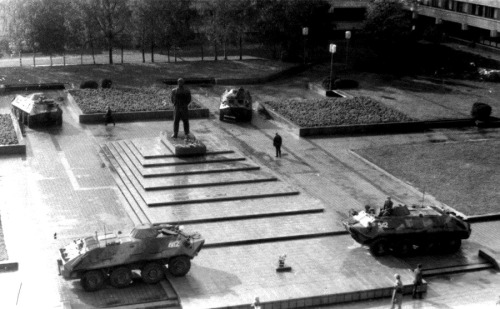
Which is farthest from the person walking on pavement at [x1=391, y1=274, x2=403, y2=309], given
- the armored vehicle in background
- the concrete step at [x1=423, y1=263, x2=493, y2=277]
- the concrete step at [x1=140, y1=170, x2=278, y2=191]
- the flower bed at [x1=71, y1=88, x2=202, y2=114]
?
the armored vehicle in background

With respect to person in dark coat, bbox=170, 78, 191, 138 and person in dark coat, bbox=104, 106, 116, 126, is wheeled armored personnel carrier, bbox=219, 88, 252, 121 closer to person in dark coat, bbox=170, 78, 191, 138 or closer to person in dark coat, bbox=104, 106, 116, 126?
person in dark coat, bbox=104, 106, 116, 126

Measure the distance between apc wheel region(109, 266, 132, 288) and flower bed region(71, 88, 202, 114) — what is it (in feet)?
78.6

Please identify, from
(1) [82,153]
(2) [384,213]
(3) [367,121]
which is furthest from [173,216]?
(3) [367,121]

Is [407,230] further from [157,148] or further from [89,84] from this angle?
[89,84]

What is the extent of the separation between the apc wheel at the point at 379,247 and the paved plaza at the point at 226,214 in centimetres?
35

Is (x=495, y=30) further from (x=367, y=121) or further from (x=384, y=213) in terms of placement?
(x=384, y=213)

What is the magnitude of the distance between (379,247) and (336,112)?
2187 cm

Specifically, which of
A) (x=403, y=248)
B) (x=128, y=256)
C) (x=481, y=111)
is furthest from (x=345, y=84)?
(x=128, y=256)

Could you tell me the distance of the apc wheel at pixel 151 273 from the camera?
30469mm

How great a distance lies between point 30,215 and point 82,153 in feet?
31.4

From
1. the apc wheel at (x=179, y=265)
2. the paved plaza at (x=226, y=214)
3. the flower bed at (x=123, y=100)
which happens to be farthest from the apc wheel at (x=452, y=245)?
the flower bed at (x=123, y=100)

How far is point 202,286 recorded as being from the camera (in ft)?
100.0

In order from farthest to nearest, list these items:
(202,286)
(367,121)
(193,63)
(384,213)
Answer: (193,63), (367,121), (384,213), (202,286)

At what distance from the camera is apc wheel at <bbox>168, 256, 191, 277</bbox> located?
30922 mm
